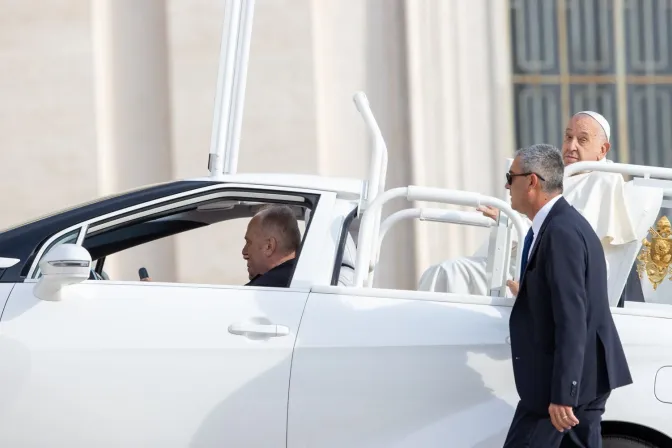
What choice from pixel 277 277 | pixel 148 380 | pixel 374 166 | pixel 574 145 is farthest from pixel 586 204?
pixel 148 380

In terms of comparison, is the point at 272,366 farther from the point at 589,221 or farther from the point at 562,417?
the point at 589,221

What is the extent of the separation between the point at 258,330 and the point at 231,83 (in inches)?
50.4

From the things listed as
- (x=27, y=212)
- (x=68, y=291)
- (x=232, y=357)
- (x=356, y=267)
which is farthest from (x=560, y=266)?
(x=27, y=212)

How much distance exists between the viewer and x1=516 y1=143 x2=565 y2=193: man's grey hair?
12.8 feet

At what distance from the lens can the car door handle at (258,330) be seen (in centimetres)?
417

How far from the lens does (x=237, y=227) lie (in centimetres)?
905

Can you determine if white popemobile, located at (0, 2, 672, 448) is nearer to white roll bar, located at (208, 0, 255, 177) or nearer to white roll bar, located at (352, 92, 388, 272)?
white roll bar, located at (352, 92, 388, 272)

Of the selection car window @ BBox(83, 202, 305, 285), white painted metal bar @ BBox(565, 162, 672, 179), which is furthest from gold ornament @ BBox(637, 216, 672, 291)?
car window @ BBox(83, 202, 305, 285)

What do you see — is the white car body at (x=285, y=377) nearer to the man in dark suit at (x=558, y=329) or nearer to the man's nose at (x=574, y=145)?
the man in dark suit at (x=558, y=329)

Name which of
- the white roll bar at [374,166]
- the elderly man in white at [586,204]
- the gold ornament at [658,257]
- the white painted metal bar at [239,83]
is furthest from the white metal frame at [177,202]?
the gold ornament at [658,257]

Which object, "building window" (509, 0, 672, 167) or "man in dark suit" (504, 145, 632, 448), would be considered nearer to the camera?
"man in dark suit" (504, 145, 632, 448)

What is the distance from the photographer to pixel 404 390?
4129mm

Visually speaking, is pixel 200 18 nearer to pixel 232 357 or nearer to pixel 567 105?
pixel 567 105

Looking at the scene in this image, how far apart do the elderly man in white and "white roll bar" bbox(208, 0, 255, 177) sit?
1131 millimetres
